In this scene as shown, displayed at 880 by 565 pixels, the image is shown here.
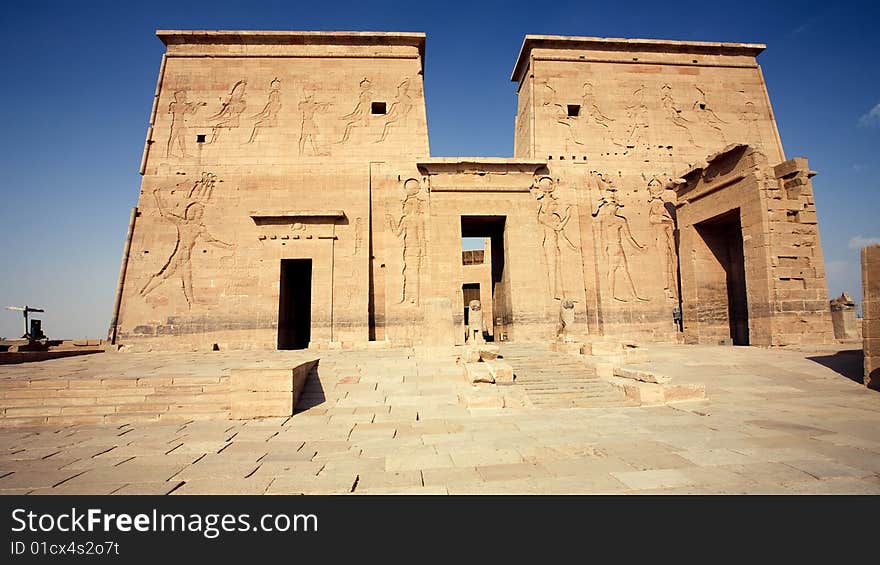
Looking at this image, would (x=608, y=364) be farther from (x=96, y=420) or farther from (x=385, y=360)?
(x=96, y=420)

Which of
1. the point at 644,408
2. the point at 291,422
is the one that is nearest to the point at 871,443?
the point at 644,408

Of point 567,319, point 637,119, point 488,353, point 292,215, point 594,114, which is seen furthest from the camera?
point 637,119

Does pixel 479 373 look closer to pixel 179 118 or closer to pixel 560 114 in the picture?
pixel 560 114

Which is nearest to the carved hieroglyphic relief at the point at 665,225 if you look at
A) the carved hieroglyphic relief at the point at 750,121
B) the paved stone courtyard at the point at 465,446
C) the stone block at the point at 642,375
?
the carved hieroglyphic relief at the point at 750,121

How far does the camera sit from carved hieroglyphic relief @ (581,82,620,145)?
15500 millimetres

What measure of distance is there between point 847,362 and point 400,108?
14391mm

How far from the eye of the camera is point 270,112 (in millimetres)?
14992

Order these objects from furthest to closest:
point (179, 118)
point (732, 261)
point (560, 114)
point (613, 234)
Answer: point (560, 114), point (179, 118), point (613, 234), point (732, 261)

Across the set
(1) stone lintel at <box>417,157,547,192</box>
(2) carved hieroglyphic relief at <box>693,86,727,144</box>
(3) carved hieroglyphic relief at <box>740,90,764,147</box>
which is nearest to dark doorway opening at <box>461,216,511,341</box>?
(1) stone lintel at <box>417,157,547,192</box>

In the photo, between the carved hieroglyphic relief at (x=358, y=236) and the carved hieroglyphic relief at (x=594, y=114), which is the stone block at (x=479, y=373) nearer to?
the carved hieroglyphic relief at (x=358, y=236)

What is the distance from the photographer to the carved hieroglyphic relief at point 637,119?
1555cm

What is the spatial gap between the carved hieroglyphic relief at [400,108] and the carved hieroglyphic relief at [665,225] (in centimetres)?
932

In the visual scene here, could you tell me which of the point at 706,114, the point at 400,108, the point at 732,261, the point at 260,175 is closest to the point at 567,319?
the point at 732,261
